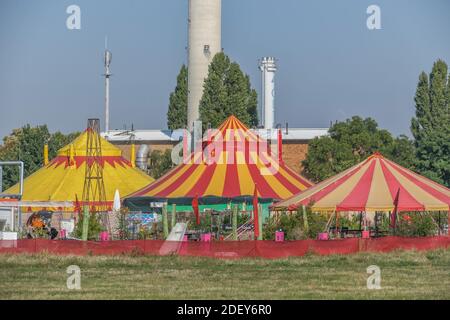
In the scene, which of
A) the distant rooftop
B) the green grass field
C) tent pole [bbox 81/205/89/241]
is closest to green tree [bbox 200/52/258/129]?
the distant rooftop

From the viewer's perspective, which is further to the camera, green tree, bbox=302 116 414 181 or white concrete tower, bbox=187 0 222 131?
white concrete tower, bbox=187 0 222 131

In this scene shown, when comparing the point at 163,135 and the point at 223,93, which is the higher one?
the point at 223,93

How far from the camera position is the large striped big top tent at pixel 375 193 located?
39.2m

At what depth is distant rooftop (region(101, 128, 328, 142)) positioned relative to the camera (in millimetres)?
85875

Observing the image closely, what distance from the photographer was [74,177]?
58.8 m

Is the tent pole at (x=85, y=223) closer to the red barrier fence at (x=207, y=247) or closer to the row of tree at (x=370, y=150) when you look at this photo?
the red barrier fence at (x=207, y=247)

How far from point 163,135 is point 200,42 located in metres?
10.2

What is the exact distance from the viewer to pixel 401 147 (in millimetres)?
76750

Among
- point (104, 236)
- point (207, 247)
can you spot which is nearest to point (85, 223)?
point (104, 236)

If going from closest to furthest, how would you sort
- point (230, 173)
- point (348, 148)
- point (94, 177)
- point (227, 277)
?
point (227, 277), point (230, 173), point (94, 177), point (348, 148)

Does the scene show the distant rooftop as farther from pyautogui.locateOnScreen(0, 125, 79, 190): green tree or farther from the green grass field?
the green grass field

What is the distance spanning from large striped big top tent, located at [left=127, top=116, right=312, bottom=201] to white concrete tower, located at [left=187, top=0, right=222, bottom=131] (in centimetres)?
2897

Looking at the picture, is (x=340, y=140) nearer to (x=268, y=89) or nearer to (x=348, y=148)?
(x=348, y=148)
